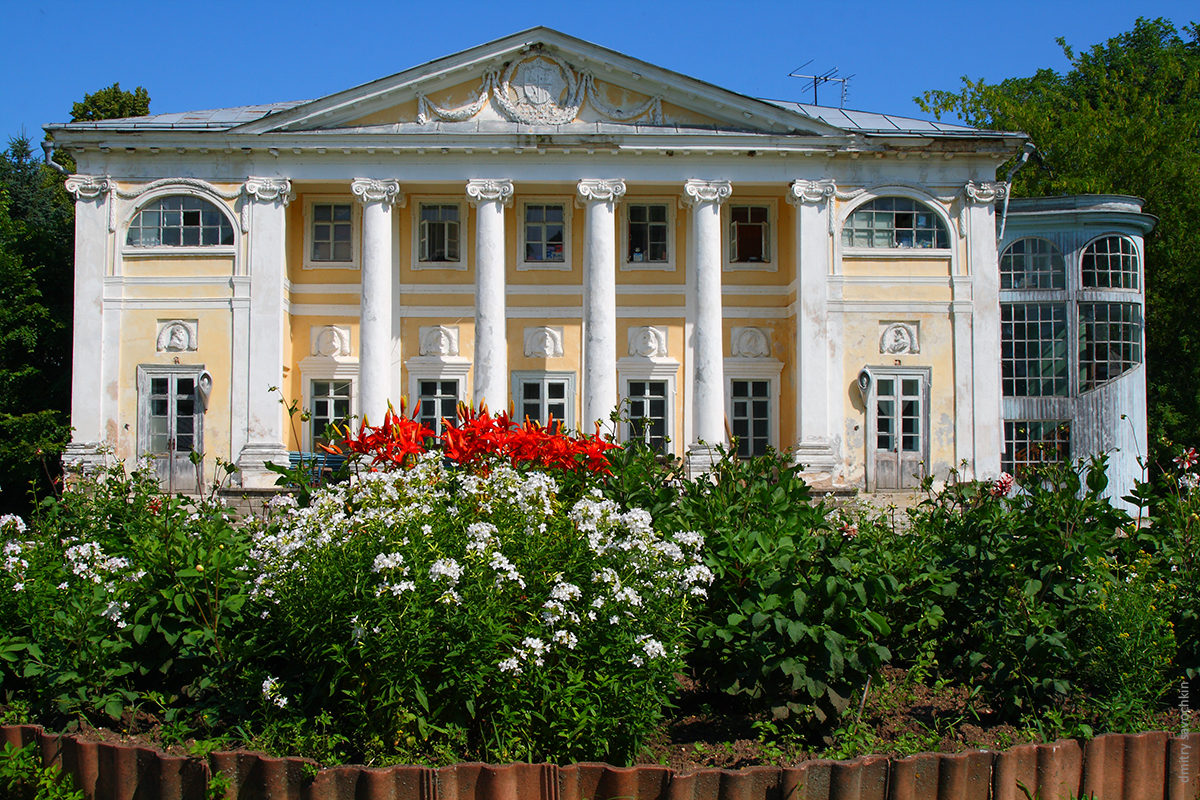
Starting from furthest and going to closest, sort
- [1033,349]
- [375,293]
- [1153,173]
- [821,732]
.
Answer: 1. [1153,173]
2. [1033,349]
3. [375,293]
4. [821,732]

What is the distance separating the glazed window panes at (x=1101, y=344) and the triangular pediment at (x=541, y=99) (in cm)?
677

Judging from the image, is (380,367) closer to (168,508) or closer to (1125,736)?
(168,508)

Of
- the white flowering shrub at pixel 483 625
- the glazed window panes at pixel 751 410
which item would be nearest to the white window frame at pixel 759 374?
the glazed window panes at pixel 751 410

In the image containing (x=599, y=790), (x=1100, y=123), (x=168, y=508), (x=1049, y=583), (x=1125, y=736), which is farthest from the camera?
(x=1100, y=123)

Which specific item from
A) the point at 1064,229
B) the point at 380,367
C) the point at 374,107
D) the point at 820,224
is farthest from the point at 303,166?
the point at 1064,229

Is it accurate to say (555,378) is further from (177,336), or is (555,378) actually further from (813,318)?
(177,336)

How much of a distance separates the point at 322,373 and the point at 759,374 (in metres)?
8.59

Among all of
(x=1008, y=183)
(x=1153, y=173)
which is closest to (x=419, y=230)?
(x=1008, y=183)

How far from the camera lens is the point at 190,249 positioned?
17703 millimetres

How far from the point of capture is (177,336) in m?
17.6

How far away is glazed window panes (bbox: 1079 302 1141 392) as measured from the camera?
19359 millimetres

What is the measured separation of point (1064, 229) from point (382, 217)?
44.3 ft

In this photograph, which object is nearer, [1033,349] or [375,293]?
[375,293]

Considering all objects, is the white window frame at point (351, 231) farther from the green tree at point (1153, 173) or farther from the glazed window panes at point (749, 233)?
the green tree at point (1153, 173)
